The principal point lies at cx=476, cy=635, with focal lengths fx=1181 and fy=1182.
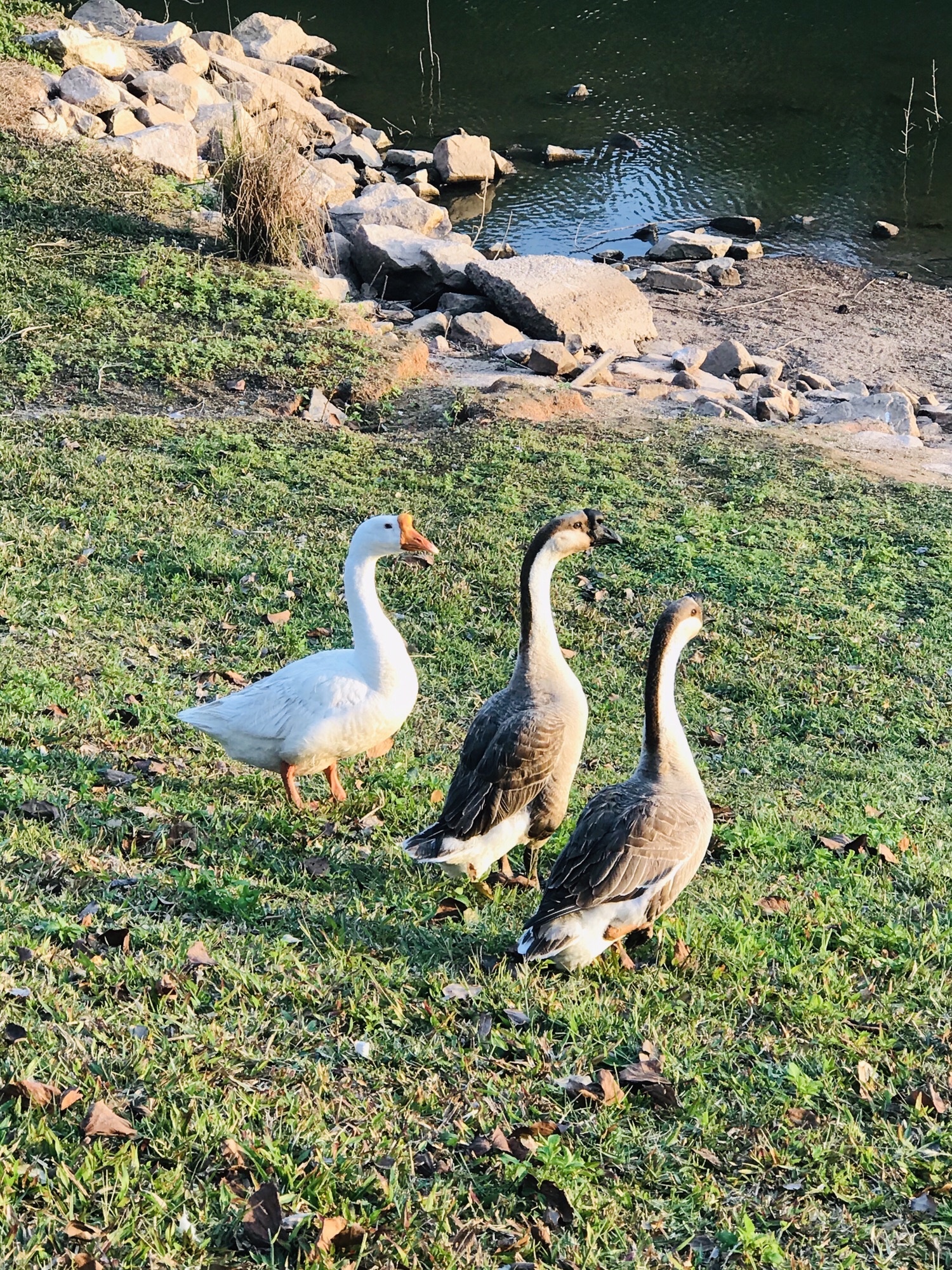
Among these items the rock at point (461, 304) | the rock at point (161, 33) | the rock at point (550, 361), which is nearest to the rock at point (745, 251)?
the rock at point (461, 304)

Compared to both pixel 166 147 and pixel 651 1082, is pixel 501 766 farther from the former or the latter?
pixel 166 147

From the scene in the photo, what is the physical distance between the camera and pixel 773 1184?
357cm

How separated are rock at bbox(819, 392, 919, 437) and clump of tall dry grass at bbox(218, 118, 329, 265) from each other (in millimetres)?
6307

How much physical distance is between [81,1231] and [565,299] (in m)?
12.9

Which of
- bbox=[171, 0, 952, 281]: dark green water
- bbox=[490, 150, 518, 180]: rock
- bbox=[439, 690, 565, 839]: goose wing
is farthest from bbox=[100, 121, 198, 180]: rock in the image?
bbox=[439, 690, 565, 839]: goose wing

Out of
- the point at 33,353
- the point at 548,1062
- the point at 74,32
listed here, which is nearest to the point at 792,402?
the point at 33,353

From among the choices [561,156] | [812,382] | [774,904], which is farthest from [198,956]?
[561,156]

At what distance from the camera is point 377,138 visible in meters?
24.6

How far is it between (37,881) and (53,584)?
3.53 metres

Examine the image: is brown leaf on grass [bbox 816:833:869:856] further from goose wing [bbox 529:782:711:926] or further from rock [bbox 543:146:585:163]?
rock [bbox 543:146:585:163]

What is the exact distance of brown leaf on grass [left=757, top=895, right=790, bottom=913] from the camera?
5023 millimetres

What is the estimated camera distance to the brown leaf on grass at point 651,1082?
3799 mm

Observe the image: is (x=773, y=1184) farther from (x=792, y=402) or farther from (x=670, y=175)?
(x=670, y=175)

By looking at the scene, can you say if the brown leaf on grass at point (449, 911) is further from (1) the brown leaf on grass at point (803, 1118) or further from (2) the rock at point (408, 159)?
(2) the rock at point (408, 159)
